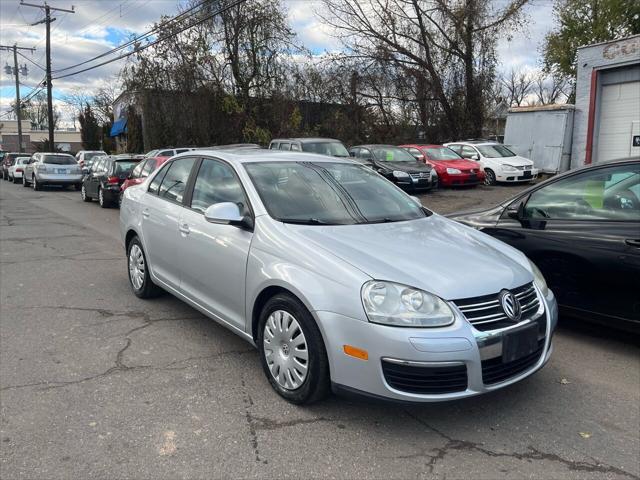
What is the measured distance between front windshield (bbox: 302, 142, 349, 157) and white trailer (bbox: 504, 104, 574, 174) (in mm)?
8362

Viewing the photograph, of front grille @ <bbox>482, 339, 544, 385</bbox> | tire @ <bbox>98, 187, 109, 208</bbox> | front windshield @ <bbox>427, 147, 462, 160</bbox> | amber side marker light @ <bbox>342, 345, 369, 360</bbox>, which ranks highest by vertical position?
front windshield @ <bbox>427, 147, 462, 160</bbox>

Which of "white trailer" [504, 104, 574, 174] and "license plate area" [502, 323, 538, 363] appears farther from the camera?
"white trailer" [504, 104, 574, 174]

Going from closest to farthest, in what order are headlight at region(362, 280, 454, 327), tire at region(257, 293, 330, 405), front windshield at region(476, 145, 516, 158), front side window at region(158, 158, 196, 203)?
headlight at region(362, 280, 454, 327) < tire at region(257, 293, 330, 405) < front side window at region(158, 158, 196, 203) < front windshield at region(476, 145, 516, 158)

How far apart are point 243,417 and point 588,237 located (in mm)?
3155

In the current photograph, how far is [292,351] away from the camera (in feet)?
11.5

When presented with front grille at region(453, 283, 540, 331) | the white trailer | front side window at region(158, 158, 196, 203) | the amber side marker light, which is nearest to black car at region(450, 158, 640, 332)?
front grille at region(453, 283, 540, 331)

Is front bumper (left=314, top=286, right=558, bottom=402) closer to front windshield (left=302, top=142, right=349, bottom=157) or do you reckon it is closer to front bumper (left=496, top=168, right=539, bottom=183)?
front windshield (left=302, top=142, right=349, bottom=157)

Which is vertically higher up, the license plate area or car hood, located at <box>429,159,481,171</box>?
car hood, located at <box>429,159,481,171</box>

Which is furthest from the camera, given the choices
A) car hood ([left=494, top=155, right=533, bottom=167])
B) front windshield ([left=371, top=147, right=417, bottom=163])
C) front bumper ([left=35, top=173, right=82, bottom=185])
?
front bumper ([left=35, top=173, right=82, bottom=185])

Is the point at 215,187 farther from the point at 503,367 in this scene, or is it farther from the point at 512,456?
the point at 512,456

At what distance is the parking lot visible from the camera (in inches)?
116

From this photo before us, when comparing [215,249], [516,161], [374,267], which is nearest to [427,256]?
[374,267]

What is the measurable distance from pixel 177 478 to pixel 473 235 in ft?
8.69

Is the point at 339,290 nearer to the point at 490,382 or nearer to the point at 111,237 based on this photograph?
the point at 490,382
